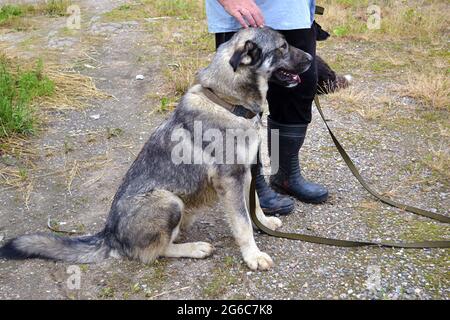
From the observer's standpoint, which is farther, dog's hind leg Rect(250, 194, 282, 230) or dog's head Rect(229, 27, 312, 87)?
dog's hind leg Rect(250, 194, 282, 230)

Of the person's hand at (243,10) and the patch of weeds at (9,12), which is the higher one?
the person's hand at (243,10)

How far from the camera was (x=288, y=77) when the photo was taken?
3.08m

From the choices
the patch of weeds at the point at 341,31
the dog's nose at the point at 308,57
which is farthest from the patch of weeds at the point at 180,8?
the dog's nose at the point at 308,57

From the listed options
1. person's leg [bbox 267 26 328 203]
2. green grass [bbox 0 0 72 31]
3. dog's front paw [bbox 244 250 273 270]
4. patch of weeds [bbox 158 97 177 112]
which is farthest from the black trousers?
green grass [bbox 0 0 72 31]

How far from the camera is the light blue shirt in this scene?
304cm

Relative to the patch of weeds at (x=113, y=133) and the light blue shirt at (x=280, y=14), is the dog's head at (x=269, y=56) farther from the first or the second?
the patch of weeds at (x=113, y=133)

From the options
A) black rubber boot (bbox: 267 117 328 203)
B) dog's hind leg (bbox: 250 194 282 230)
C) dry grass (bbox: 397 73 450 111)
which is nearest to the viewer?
dog's hind leg (bbox: 250 194 282 230)

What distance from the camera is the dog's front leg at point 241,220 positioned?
295 centimetres

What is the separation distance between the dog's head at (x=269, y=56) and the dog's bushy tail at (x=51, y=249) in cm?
146

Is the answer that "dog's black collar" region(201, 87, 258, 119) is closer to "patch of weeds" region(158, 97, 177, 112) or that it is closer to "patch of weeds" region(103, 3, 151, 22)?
"patch of weeds" region(158, 97, 177, 112)

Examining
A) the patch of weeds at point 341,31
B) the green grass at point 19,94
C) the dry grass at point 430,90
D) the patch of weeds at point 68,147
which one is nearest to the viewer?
the patch of weeds at point 68,147

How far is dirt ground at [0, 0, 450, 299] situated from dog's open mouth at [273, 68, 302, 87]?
3.46 ft
